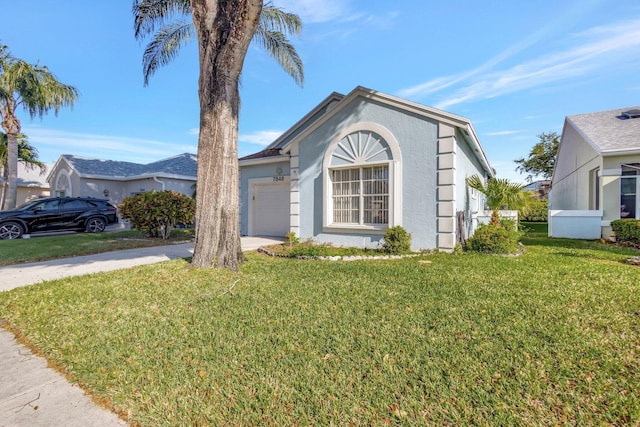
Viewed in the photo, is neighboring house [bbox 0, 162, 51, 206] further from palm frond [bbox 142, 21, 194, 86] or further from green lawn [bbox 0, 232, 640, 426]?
green lawn [bbox 0, 232, 640, 426]

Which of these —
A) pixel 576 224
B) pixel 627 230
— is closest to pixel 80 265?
pixel 627 230

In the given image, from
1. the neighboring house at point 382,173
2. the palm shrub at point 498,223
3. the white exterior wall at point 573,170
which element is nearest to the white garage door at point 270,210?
the neighboring house at point 382,173

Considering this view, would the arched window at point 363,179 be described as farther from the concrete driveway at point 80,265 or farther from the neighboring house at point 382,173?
the concrete driveway at point 80,265

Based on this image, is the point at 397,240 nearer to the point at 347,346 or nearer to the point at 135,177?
the point at 347,346

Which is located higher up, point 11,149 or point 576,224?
point 11,149

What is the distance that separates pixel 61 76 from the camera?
56.5ft

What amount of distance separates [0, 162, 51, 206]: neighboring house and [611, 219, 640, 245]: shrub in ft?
110

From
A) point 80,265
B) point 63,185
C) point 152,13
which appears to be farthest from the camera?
point 63,185

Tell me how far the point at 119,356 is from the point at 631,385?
4342 mm

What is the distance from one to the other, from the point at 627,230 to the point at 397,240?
8.13 m

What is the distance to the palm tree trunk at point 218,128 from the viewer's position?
20.9 feet

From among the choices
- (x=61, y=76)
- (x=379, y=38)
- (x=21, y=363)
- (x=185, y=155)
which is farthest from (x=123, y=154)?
(x=21, y=363)

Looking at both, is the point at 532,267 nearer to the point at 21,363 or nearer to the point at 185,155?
the point at 21,363

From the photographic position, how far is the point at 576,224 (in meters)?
12.5
